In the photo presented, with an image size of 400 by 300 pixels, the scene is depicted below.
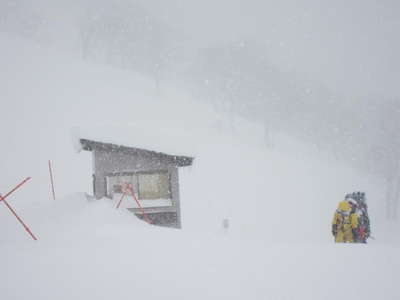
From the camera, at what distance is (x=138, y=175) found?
10.3 meters

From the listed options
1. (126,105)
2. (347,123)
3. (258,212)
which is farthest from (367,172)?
(126,105)

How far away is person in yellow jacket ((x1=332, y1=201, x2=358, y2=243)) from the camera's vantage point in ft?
24.0

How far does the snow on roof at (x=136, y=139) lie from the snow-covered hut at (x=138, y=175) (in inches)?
6.4

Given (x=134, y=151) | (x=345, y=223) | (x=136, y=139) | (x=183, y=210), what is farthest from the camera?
(x=183, y=210)

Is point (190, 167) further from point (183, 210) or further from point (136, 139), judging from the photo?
point (183, 210)

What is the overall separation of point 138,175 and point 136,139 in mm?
1259

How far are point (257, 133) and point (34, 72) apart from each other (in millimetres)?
24479

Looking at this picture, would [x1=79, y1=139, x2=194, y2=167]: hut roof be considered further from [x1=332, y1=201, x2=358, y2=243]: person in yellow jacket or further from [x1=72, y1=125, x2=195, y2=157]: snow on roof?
[x1=332, y1=201, x2=358, y2=243]: person in yellow jacket

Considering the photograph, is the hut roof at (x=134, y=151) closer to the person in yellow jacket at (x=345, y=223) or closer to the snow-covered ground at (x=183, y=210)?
the snow-covered ground at (x=183, y=210)

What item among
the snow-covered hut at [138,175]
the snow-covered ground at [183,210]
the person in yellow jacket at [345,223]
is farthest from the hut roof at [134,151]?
the person in yellow jacket at [345,223]

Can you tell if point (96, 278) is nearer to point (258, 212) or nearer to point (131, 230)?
point (131, 230)

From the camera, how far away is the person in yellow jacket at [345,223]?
7312 millimetres

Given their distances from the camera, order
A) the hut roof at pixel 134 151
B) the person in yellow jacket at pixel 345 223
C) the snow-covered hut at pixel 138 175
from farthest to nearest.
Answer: the snow-covered hut at pixel 138 175
the hut roof at pixel 134 151
the person in yellow jacket at pixel 345 223

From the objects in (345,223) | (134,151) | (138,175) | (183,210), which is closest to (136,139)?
(134,151)
